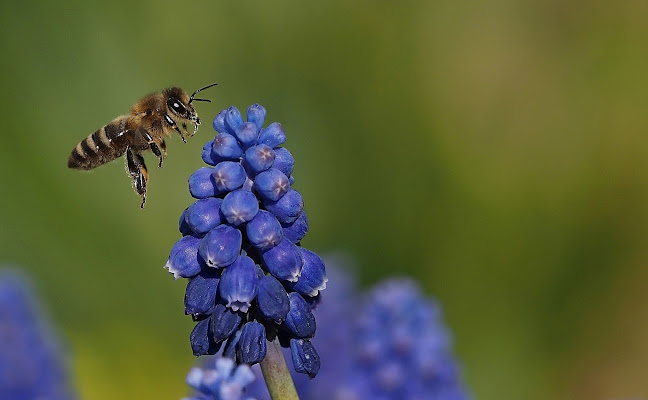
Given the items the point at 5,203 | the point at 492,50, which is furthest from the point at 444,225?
the point at 5,203

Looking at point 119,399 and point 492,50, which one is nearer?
point 119,399

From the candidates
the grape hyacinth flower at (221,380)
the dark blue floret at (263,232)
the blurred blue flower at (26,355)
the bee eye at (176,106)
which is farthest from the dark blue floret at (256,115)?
the blurred blue flower at (26,355)

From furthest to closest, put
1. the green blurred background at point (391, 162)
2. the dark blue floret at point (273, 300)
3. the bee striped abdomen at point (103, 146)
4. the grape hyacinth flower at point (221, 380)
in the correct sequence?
1. the green blurred background at point (391, 162)
2. the bee striped abdomen at point (103, 146)
3. the dark blue floret at point (273, 300)
4. the grape hyacinth flower at point (221, 380)

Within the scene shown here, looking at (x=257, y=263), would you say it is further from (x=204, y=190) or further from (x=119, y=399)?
(x=119, y=399)

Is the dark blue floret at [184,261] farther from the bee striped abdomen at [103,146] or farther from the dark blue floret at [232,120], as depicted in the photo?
the bee striped abdomen at [103,146]

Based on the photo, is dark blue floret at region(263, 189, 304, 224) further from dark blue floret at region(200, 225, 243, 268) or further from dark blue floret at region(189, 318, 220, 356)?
dark blue floret at region(189, 318, 220, 356)

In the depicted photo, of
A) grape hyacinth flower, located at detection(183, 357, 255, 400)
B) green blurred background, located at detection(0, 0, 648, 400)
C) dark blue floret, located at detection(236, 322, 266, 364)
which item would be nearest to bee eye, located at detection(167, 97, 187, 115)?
dark blue floret, located at detection(236, 322, 266, 364)
